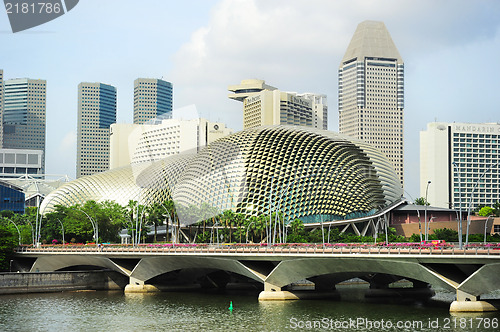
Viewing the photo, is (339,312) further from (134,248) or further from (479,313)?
(134,248)

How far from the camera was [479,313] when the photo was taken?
63531 mm

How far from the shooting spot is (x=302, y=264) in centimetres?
7588

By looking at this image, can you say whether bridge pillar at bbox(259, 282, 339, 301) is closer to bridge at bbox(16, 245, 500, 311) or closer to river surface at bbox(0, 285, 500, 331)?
bridge at bbox(16, 245, 500, 311)

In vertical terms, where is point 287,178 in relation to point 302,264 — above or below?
above

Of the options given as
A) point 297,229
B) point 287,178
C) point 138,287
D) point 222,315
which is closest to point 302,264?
point 222,315

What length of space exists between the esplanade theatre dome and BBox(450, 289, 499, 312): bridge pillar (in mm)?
67846

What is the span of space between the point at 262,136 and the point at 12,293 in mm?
74646

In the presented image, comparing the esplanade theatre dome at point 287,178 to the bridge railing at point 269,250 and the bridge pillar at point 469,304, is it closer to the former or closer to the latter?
the bridge railing at point 269,250

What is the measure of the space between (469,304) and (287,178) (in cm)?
8062

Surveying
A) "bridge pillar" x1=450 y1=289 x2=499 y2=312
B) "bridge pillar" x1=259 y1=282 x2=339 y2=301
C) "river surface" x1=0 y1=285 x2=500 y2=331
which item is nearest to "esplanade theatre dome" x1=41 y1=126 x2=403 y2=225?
"bridge pillar" x1=259 y1=282 x2=339 y2=301

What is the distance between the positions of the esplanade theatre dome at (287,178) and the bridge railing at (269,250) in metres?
31.7

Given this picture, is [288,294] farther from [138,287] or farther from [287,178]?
[287,178]

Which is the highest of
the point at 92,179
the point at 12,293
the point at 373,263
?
the point at 92,179

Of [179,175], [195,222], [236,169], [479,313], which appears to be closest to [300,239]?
[195,222]
